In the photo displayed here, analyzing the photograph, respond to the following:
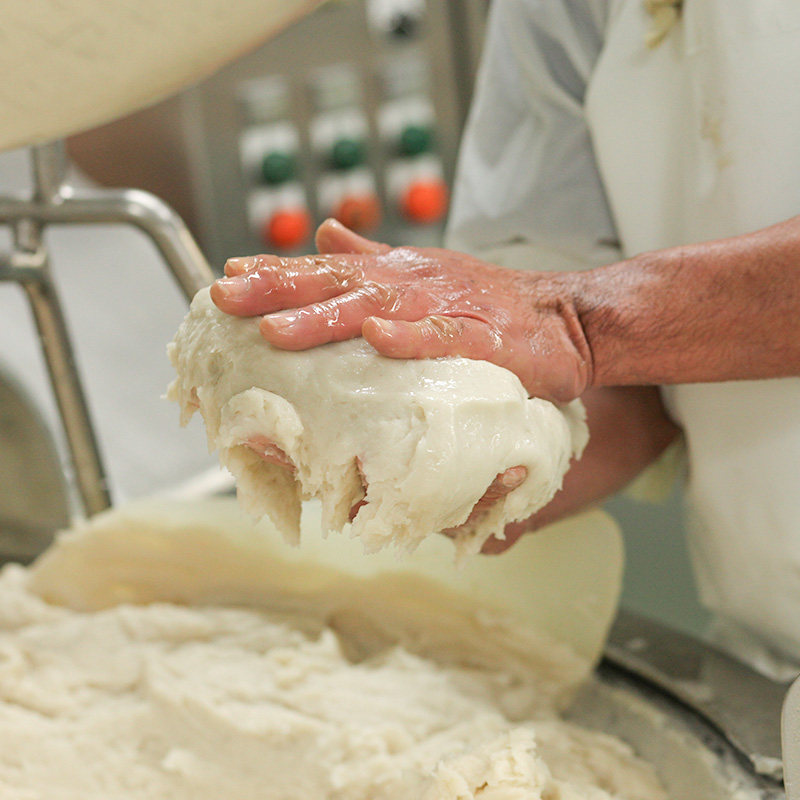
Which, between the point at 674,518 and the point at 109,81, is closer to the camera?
the point at 109,81

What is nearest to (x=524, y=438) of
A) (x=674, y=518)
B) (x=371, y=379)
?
(x=371, y=379)

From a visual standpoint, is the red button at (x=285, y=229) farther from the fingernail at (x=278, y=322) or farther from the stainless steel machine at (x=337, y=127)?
the fingernail at (x=278, y=322)

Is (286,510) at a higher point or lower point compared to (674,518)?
higher

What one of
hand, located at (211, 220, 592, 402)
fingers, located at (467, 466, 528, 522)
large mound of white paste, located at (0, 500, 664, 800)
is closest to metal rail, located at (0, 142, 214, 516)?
large mound of white paste, located at (0, 500, 664, 800)

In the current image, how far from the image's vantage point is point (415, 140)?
2.03 meters

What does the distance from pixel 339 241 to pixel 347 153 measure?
5.08ft

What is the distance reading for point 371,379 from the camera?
43 cm

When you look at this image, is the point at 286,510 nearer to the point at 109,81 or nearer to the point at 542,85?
the point at 109,81

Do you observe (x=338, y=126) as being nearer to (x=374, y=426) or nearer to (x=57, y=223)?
(x=57, y=223)

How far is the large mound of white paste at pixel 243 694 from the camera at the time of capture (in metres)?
0.54

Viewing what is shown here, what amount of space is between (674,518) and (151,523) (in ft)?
2.04

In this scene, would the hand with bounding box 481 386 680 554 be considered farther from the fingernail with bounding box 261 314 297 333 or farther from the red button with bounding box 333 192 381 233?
the red button with bounding box 333 192 381 233

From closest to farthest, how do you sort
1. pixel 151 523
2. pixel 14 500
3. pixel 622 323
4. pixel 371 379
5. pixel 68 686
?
pixel 371 379, pixel 622 323, pixel 68 686, pixel 151 523, pixel 14 500

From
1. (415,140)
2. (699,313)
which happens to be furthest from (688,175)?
(415,140)
